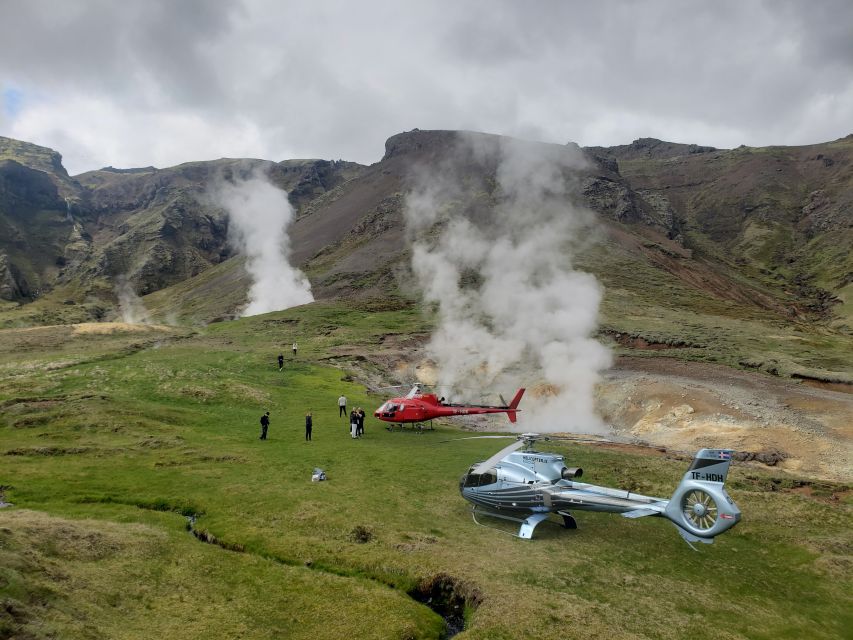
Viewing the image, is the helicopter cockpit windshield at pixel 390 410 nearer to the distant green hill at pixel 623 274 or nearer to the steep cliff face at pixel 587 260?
the distant green hill at pixel 623 274

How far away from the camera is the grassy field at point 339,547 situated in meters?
13.7

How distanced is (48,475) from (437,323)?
73.8 m

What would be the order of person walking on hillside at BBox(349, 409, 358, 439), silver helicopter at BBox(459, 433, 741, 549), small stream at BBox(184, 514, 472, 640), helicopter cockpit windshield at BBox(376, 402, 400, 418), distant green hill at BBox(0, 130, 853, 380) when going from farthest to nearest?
distant green hill at BBox(0, 130, 853, 380), helicopter cockpit windshield at BBox(376, 402, 400, 418), person walking on hillside at BBox(349, 409, 358, 439), silver helicopter at BBox(459, 433, 741, 549), small stream at BBox(184, 514, 472, 640)

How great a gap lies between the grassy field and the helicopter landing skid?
0.52 m

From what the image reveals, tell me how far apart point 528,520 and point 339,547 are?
7.07m

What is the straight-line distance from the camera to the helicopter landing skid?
1967 centimetres

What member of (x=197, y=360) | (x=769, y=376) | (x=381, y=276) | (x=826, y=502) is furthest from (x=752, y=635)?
(x=381, y=276)

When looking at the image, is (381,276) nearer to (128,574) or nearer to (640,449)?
(640,449)

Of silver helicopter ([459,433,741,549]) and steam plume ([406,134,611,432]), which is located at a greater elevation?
steam plume ([406,134,611,432])

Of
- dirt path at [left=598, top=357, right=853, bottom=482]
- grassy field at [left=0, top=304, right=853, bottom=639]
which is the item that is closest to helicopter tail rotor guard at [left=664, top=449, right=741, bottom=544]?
grassy field at [left=0, top=304, right=853, bottom=639]

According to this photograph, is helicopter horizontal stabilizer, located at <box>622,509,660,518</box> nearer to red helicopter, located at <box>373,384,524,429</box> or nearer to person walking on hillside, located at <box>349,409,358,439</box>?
red helicopter, located at <box>373,384,524,429</box>

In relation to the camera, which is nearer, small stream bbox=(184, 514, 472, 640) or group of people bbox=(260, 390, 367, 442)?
small stream bbox=(184, 514, 472, 640)

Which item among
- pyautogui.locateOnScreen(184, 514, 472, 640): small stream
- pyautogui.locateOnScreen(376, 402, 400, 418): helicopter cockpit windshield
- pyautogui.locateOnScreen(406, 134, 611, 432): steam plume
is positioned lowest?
pyautogui.locateOnScreen(184, 514, 472, 640): small stream

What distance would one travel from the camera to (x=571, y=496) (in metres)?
20.0
